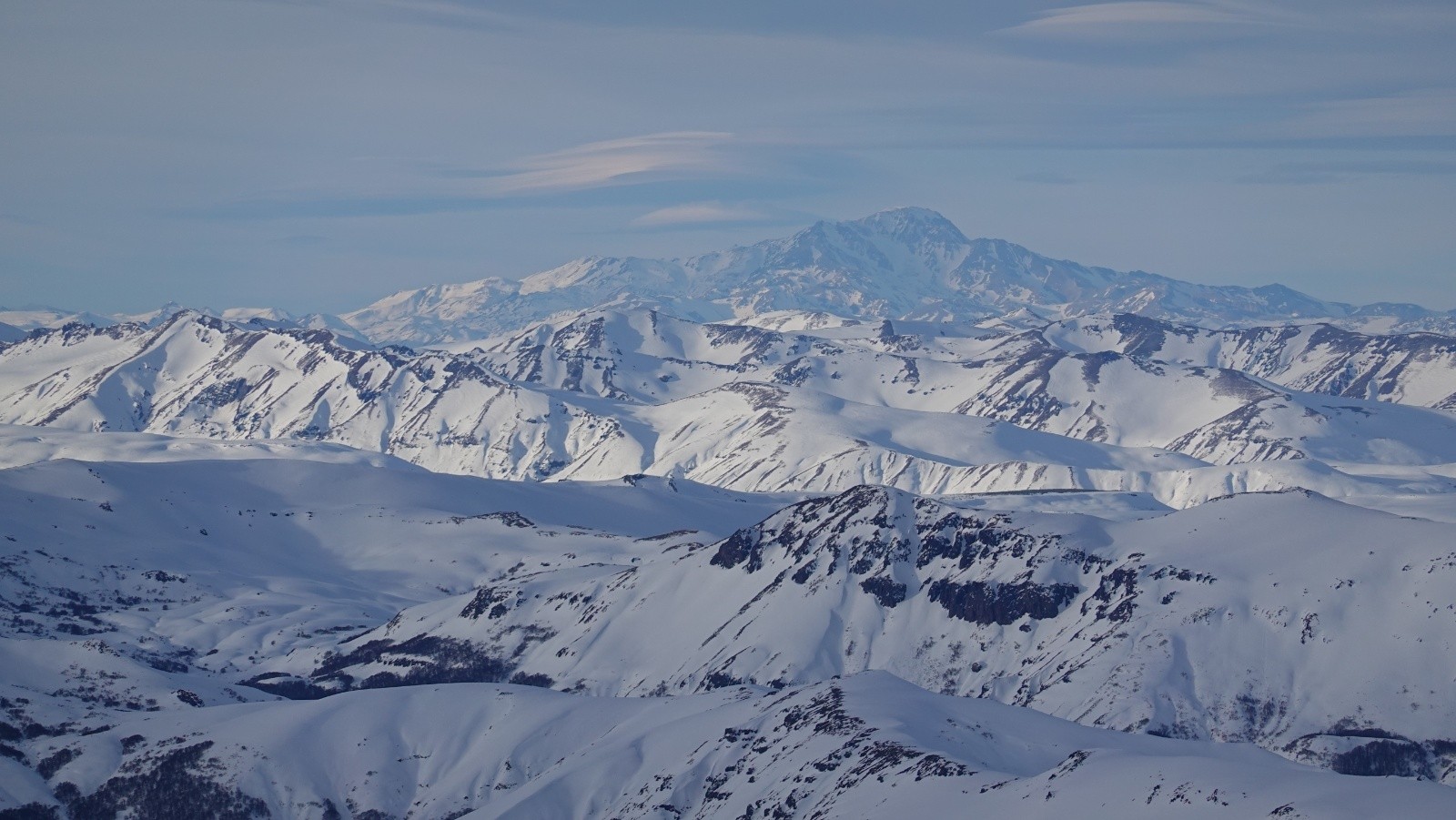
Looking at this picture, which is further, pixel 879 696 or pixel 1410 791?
pixel 879 696

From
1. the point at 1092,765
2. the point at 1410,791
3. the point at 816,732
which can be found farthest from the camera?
the point at 816,732

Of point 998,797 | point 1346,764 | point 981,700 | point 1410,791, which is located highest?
point 1410,791

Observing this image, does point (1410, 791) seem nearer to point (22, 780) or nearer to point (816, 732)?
Answer: point (816, 732)

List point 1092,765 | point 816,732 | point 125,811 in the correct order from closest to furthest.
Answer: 1. point 1092,765
2. point 816,732
3. point 125,811

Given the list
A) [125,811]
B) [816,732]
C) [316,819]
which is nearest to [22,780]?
[125,811]

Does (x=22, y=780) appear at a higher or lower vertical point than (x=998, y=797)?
lower

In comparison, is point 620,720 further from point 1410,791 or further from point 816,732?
point 1410,791
